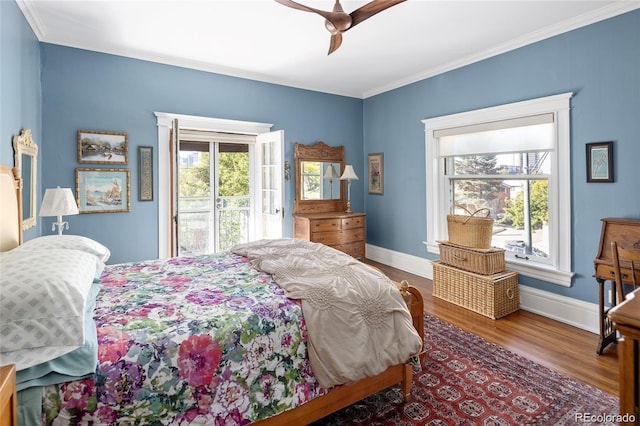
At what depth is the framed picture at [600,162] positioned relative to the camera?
2.85 m

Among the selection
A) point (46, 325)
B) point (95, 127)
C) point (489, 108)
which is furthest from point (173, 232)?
point (489, 108)

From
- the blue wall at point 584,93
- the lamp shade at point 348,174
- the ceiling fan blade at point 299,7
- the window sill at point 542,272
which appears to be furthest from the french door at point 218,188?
the window sill at point 542,272

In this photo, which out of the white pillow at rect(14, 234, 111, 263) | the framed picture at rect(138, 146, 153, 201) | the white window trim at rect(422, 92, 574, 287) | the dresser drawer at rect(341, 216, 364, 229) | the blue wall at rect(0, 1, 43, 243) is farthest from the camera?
the dresser drawer at rect(341, 216, 364, 229)

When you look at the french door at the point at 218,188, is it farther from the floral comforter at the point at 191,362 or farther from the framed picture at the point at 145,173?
the floral comforter at the point at 191,362

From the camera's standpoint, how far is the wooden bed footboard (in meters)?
1.66

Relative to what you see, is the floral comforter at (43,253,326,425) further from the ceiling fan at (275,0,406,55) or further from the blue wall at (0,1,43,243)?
the ceiling fan at (275,0,406,55)

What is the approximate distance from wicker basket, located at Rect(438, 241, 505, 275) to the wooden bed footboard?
1.47 metres

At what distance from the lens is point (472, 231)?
3.54 m

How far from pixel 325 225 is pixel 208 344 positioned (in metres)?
3.32

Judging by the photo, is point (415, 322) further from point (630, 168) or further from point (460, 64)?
point (460, 64)

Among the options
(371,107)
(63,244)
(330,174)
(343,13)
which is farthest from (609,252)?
(63,244)

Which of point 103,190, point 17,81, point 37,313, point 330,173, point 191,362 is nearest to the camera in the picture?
point 37,313

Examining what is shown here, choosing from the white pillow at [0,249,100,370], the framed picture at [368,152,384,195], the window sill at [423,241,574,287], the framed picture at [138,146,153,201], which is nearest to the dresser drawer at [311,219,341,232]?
the framed picture at [368,152,384,195]

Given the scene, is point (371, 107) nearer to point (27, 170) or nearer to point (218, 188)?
point (218, 188)
